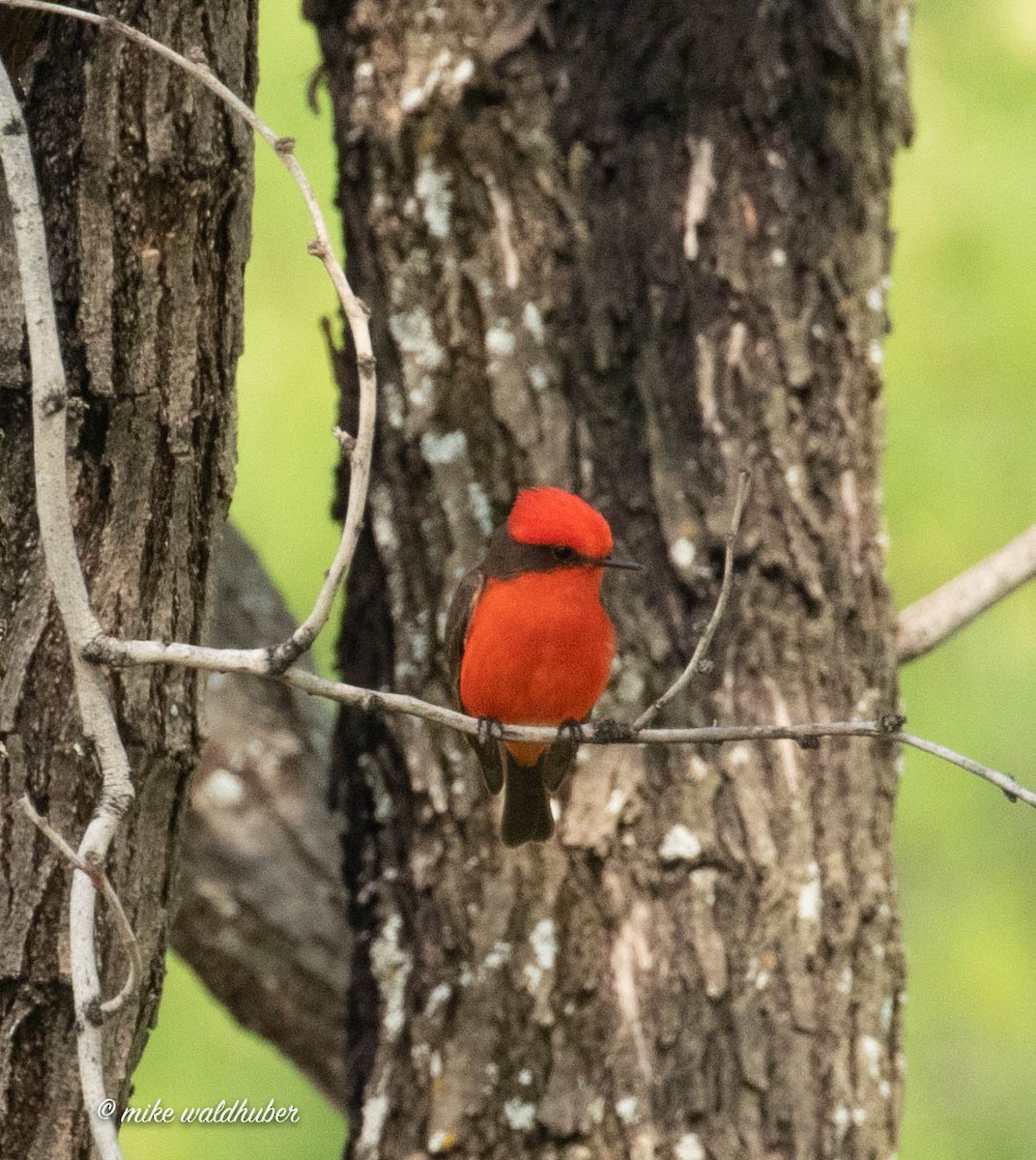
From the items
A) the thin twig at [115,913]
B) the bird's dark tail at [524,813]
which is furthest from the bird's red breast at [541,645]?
the thin twig at [115,913]

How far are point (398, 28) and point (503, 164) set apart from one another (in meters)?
0.49

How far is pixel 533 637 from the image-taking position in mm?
4113

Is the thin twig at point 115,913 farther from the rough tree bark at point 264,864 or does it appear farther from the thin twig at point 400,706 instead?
the rough tree bark at point 264,864

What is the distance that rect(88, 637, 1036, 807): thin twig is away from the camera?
224cm

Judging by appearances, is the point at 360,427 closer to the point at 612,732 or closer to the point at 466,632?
the point at 612,732

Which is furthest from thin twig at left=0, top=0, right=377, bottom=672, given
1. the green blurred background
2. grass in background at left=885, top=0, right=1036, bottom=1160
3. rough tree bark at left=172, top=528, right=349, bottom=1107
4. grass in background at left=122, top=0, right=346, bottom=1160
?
grass in background at left=885, top=0, right=1036, bottom=1160

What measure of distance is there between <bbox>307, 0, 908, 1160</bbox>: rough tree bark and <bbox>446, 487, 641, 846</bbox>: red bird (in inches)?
6.2

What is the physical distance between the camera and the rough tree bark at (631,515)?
13.6ft

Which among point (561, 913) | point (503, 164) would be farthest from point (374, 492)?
point (561, 913)

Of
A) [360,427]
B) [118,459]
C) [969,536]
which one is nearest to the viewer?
[360,427]

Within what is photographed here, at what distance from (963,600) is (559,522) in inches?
56.3

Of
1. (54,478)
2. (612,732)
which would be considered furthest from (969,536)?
(54,478)

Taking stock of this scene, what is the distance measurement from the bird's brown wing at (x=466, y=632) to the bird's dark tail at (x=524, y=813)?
0.04 m

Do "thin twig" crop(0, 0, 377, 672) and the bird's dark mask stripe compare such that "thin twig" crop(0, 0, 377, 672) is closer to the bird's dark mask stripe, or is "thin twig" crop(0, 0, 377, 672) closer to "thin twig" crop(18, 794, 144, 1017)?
"thin twig" crop(18, 794, 144, 1017)
